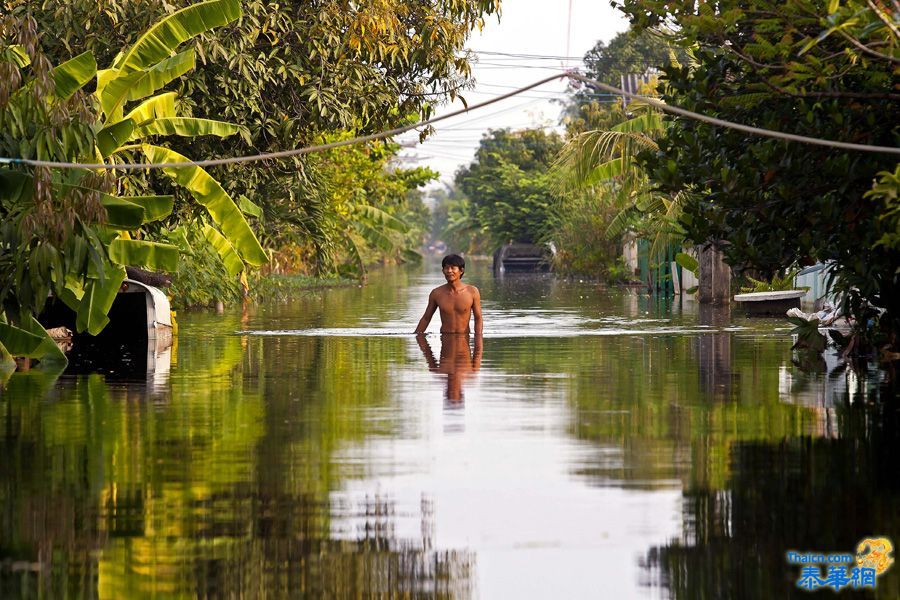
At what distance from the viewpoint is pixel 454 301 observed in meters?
21.9

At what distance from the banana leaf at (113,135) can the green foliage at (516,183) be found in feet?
169

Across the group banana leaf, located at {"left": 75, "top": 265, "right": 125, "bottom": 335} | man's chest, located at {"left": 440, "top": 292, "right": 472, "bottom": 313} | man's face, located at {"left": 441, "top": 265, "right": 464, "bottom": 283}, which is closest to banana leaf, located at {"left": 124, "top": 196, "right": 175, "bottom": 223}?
banana leaf, located at {"left": 75, "top": 265, "right": 125, "bottom": 335}

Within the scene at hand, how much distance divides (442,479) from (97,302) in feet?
34.0

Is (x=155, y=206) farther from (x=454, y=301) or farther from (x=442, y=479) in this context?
(x=442, y=479)

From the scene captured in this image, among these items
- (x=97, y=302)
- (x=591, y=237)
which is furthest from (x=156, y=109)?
(x=591, y=237)

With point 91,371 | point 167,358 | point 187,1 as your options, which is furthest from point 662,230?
point 91,371

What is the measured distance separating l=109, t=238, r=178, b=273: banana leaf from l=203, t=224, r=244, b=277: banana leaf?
264 centimetres

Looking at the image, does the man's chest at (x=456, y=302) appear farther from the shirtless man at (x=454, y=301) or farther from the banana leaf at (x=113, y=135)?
the banana leaf at (x=113, y=135)

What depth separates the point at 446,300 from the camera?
21.9m

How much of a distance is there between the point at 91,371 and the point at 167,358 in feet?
7.64

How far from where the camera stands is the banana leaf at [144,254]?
62.8 ft

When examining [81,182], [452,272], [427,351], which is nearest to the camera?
[81,182]

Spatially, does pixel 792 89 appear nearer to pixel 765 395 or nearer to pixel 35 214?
pixel 765 395

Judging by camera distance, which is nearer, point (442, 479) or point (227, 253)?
point (442, 479)
